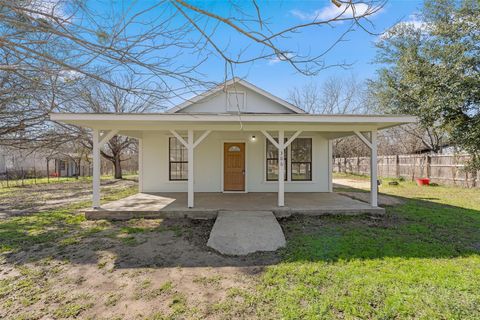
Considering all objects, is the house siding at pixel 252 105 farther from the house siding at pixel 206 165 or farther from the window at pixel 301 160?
the window at pixel 301 160

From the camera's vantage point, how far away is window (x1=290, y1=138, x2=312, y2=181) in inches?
380

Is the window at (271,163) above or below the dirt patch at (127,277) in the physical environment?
above

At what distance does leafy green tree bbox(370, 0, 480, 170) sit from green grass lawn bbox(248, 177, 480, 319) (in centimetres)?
779

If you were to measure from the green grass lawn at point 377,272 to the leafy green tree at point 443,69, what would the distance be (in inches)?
307

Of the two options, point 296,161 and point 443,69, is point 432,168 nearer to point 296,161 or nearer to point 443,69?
point 443,69

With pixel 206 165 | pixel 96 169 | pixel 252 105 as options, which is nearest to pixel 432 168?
pixel 252 105

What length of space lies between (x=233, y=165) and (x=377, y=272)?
21.3ft

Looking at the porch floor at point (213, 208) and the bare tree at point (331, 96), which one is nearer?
the porch floor at point (213, 208)

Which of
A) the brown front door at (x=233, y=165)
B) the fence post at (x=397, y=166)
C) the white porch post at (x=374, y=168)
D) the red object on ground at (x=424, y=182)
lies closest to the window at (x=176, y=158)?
the brown front door at (x=233, y=165)

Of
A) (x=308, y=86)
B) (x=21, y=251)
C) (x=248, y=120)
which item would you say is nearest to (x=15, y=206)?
(x=21, y=251)

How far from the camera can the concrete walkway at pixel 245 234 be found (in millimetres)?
4434

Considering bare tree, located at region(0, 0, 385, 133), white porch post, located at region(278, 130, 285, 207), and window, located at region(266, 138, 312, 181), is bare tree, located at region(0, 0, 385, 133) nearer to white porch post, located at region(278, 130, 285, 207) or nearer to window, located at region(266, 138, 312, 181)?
white porch post, located at region(278, 130, 285, 207)

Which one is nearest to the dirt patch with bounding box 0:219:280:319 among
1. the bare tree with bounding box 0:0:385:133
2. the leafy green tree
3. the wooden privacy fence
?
the bare tree with bounding box 0:0:385:133

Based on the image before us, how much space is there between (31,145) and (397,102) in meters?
17.4
